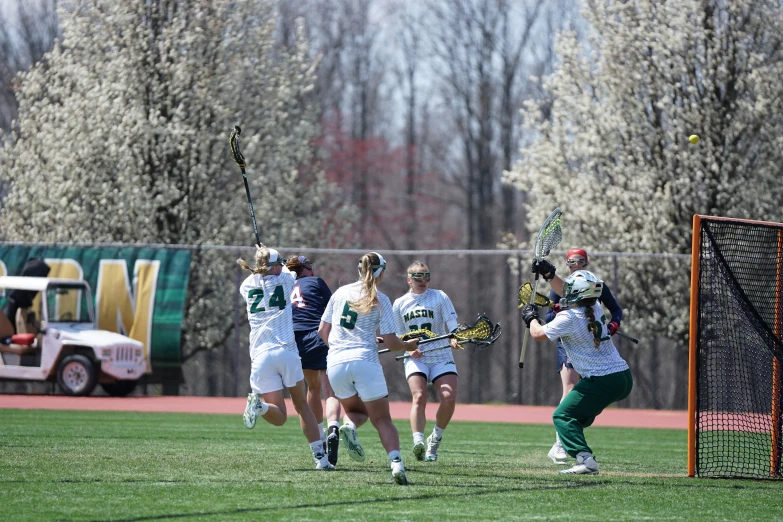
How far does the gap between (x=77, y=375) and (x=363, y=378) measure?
11.5 meters

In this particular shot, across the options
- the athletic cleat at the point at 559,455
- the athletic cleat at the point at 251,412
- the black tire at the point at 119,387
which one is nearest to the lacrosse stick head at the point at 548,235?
the athletic cleat at the point at 559,455

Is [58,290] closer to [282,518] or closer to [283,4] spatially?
[282,518]

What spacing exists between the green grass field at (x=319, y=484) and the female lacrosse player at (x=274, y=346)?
1.47 feet

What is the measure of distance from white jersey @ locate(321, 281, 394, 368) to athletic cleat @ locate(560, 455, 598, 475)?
80.3 inches

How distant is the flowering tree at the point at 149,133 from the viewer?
23.0m

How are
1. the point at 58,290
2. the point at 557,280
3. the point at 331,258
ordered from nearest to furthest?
1. the point at 557,280
2. the point at 58,290
3. the point at 331,258

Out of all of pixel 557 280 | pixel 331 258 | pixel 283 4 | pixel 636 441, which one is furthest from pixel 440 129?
pixel 557 280

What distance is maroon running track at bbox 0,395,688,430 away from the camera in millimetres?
16766

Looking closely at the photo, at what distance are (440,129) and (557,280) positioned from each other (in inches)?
1201

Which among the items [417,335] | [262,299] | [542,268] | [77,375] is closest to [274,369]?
[262,299]

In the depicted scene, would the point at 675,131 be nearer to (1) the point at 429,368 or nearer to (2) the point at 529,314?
(1) the point at 429,368

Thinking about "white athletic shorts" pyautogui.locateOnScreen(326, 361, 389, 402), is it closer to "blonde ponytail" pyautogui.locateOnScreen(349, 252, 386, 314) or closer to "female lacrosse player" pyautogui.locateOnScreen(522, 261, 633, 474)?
"blonde ponytail" pyautogui.locateOnScreen(349, 252, 386, 314)

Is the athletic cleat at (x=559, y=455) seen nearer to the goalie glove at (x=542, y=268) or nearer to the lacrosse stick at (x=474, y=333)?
the lacrosse stick at (x=474, y=333)

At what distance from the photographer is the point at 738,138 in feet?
68.6
